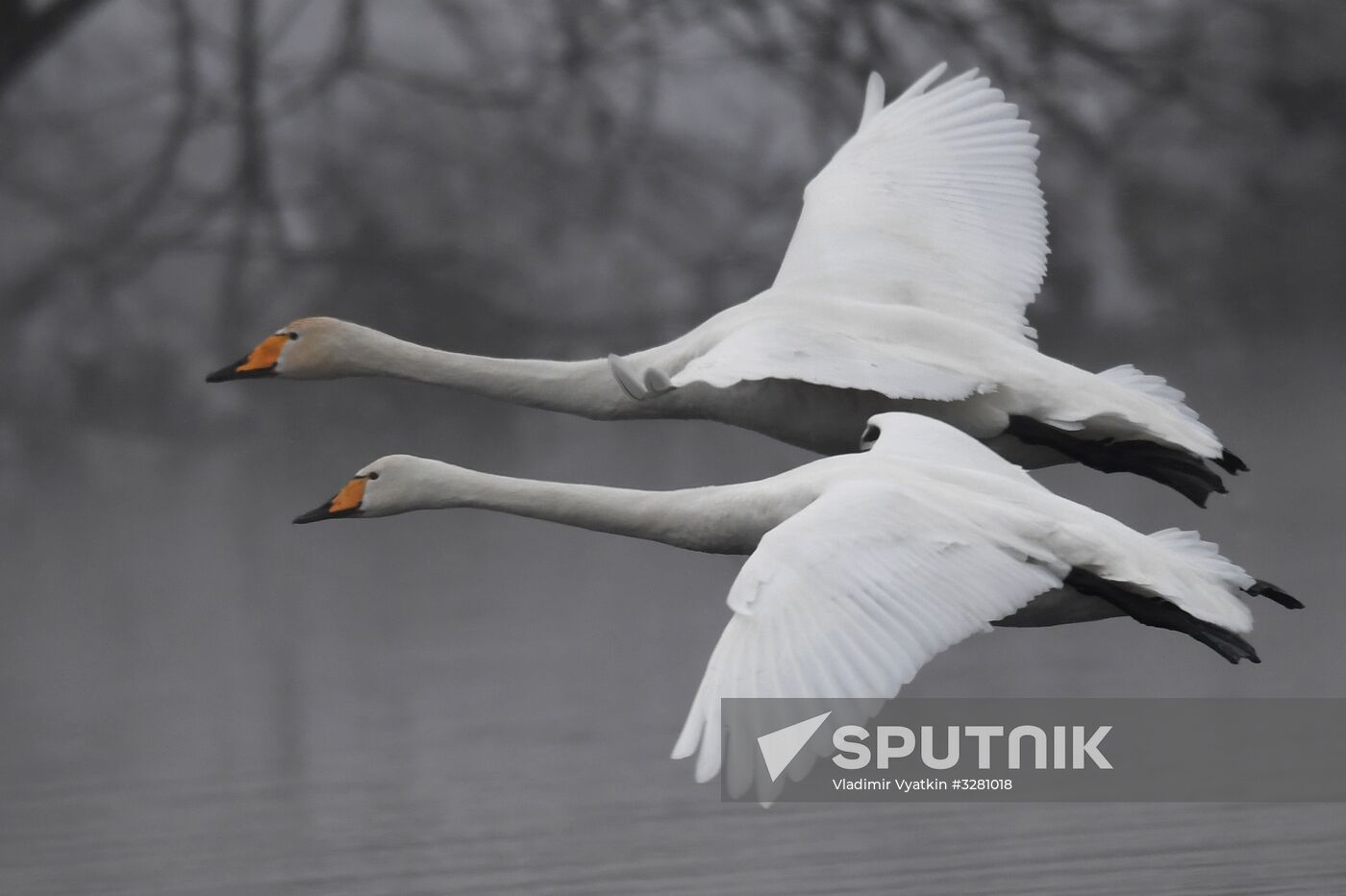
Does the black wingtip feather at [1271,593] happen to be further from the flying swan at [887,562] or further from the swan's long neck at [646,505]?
the swan's long neck at [646,505]

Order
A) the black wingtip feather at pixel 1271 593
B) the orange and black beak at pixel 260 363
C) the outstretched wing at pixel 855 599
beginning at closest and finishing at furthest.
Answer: the outstretched wing at pixel 855 599
the black wingtip feather at pixel 1271 593
the orange and black beak at pixel 260 363

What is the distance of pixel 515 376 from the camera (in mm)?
6219

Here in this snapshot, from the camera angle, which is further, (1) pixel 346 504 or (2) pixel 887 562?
(1) pixel 346 504

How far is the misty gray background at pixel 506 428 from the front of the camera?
5445 millimetres

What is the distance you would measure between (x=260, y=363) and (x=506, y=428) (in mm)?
6707

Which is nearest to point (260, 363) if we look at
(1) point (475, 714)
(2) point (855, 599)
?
(1) point (475, 714)

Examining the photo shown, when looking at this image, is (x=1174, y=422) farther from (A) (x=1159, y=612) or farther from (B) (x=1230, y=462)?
(A) (x=1159, y=612)

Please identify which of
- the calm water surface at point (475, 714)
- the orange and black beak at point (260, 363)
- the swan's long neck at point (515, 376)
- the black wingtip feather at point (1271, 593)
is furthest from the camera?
the orange and black beak at point (260, 363)

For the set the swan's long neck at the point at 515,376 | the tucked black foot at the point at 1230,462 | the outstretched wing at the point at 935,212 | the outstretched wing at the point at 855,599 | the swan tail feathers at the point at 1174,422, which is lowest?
the outstretched wing at the point at 855,599

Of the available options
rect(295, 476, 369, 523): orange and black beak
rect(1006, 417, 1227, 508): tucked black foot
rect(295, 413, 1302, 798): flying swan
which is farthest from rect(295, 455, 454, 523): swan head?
rect(1006, 417, 1227, 508): tucked black foot

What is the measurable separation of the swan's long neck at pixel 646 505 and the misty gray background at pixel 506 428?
68 cm

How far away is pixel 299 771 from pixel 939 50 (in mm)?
10382

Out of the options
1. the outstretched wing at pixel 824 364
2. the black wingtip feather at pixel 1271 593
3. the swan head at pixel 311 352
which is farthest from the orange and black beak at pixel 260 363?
the black wingtip feather at pixel 1271 593

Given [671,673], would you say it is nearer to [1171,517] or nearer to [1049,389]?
[1049,389]
